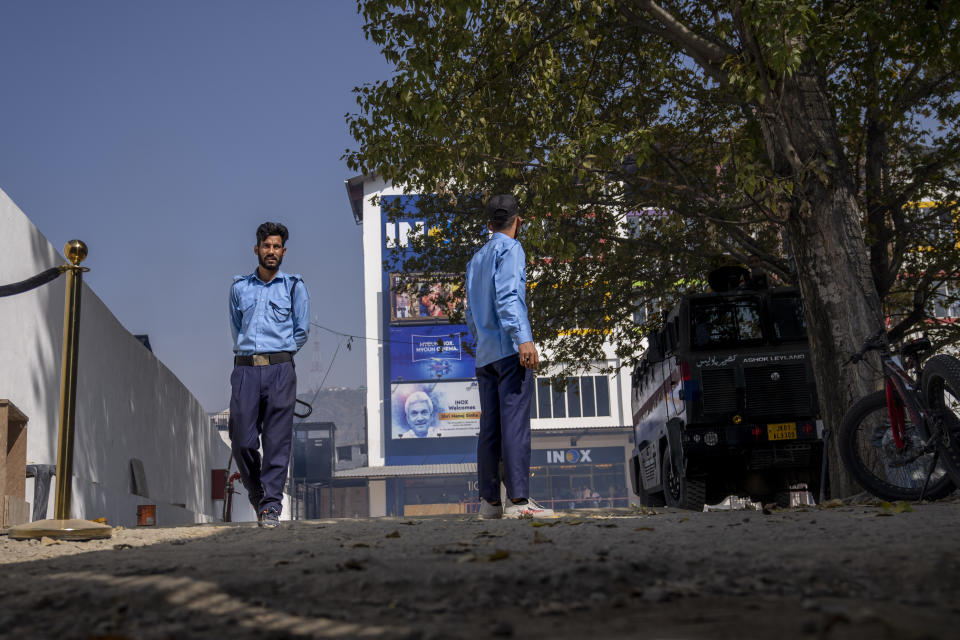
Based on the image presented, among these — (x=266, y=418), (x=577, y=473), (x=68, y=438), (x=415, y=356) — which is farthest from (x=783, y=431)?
(x=577, y=473)

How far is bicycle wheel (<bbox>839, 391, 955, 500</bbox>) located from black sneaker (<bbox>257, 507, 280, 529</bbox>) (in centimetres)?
399

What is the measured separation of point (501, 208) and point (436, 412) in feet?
184

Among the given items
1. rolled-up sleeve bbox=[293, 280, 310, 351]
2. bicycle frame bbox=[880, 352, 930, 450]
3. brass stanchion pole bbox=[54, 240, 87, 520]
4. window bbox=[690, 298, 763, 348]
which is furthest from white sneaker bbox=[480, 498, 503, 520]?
window bbox=[690, 298, 763, 348]

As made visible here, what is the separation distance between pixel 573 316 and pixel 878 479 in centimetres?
914

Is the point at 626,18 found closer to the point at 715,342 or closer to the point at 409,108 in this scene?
the point at 409,108

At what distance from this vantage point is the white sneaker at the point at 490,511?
6.13m

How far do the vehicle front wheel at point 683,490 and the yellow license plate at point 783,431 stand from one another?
0.91m

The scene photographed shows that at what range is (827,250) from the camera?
355 inches

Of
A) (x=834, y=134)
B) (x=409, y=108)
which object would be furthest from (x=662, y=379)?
(x=409, y=108)

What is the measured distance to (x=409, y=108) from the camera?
1009 cm

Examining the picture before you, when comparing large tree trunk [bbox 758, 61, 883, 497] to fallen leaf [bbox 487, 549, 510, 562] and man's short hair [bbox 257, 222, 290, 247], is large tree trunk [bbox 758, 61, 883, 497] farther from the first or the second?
fallen leaf [bbox 487, 549, 510, 562]

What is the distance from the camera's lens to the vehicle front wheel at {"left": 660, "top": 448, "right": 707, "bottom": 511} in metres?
10.2

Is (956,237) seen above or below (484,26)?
below

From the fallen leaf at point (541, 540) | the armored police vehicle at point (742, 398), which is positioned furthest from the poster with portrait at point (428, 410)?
the fallen leaf at point (541, 540)
